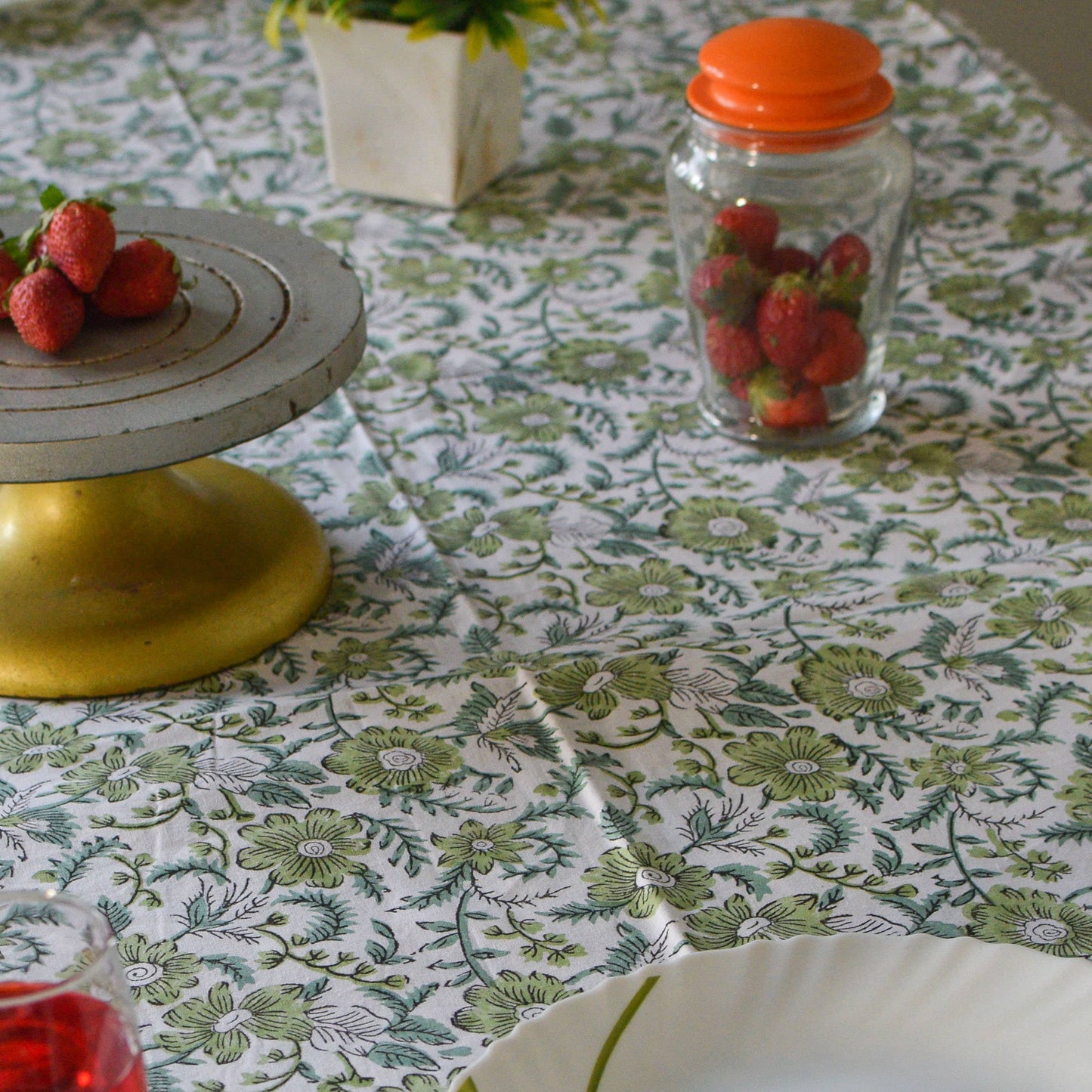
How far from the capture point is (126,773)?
71 centimetres

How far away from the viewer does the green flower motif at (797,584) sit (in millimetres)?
846

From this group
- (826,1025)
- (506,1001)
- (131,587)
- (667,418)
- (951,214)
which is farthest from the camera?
(951,214)

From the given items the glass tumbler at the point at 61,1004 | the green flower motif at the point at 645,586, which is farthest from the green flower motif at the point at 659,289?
the glass tumbler at the point at 61,1004

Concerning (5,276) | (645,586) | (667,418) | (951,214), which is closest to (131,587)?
(5,276)

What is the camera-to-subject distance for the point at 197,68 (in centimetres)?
157

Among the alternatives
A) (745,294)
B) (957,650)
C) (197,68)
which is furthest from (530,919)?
(197,68)

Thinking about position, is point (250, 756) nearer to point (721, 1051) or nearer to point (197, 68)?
point (721, 1051)

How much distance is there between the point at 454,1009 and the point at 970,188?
994mm

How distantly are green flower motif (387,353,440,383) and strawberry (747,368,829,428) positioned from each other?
0.81 feet

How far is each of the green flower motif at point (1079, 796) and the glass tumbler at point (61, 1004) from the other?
1.43ft

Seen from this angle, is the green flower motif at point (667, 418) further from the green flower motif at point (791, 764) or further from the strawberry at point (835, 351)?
the green flower motif at point (791, 764)

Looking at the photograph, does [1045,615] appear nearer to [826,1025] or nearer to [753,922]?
[753,922]

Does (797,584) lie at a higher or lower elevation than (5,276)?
lower

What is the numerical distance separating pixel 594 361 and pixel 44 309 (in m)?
0.47
